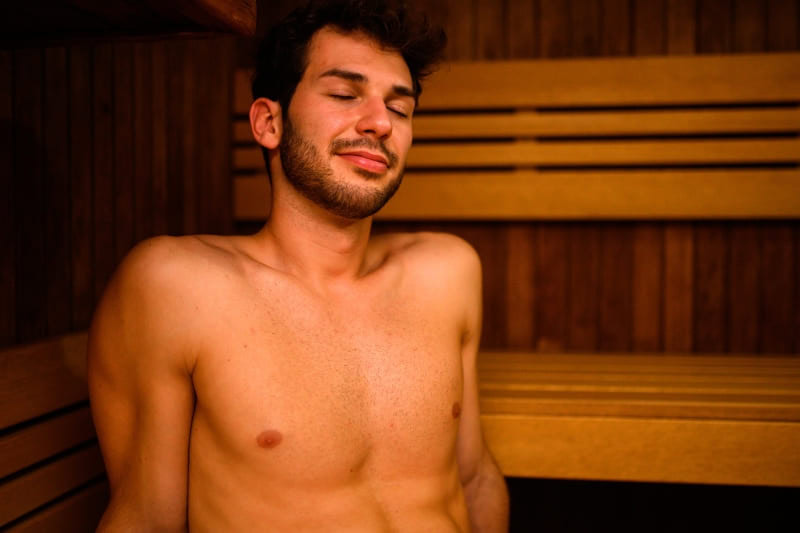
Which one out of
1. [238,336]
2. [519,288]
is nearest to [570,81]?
[519,288]

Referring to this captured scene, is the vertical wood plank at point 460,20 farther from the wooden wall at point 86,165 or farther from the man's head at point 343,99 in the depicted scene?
the man's head at point 343,99

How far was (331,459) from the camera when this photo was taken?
1.32 metres

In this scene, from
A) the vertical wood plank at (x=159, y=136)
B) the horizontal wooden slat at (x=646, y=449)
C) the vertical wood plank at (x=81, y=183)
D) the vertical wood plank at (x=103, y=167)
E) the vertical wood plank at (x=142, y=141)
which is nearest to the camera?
the horizontal wooden slat at (x=646, y=449)

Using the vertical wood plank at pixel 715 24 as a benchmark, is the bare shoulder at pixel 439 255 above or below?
below

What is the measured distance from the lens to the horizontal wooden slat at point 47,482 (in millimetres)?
1376

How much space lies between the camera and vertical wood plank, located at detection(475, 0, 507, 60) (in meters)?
2.93

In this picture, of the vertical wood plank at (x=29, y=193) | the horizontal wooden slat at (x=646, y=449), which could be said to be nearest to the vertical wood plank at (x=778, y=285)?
the horizontal wooden slat at (x=646, y=449)

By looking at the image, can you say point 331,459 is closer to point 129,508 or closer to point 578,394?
point 129,508

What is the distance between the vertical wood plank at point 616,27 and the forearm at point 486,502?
1.96m

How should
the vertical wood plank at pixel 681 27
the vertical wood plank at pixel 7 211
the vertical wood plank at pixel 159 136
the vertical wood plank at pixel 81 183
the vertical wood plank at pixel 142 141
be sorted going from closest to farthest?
1. the vertical wood plank at pixel 7 211
2. the vertical wood plank at pixel 81 183
3. the vertical wood plank at pixel 142 141
4. the vertical wood plank at pixel 159 136
5. the vertical wood plank at pixel 681 27

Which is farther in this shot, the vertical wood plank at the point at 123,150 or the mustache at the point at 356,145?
the vertical wood plank at the point at 123,150

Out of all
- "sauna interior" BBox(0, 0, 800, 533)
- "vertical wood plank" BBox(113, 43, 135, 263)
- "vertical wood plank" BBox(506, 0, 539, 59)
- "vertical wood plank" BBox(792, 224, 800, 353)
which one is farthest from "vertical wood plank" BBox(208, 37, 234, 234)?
"vertical wood plank" BBox(792, 224, 800, 353)

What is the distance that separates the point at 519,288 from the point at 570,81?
0.90m

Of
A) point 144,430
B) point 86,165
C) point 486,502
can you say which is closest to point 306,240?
point 144,430
